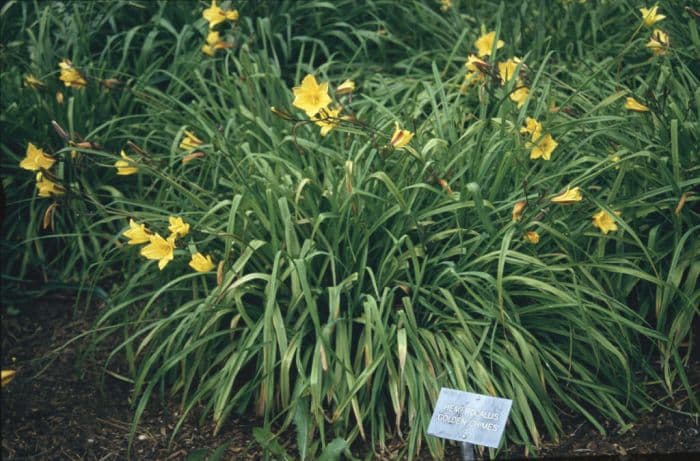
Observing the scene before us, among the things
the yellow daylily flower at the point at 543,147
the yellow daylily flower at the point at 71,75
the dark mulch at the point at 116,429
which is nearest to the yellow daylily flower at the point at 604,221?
the yellow daylily flower at the point at 543,147

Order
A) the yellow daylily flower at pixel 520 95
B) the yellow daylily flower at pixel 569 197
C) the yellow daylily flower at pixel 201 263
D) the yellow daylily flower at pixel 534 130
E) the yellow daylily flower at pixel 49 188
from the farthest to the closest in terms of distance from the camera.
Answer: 1. the yellow daylily flower at pixel 520 95
2. the yellow daylily flower at pixel 534 130
3. the yellow daylily flower at pixel 49 188
4. the yellow daylily flower at pixel 201 263
5. the yellow daylily flower at pixel 569 197

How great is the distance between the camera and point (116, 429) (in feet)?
9.59

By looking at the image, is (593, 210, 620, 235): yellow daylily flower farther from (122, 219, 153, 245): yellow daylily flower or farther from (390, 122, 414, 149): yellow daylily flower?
(122, 219, 153, 245): yellow daylily flower

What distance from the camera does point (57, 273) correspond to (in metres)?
3.62

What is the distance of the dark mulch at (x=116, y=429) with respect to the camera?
110 inches

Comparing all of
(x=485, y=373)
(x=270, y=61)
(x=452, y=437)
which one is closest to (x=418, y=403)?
(x=485, y=373)

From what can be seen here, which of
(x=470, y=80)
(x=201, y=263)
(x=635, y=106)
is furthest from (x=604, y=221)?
(x=201, y=263)

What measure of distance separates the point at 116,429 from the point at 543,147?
5.50 ft

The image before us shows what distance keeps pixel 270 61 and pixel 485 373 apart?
198cm

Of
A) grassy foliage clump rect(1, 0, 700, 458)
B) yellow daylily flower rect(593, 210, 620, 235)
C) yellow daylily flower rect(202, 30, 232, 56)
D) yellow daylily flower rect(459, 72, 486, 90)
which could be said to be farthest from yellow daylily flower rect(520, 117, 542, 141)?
yellow daylily flower rect(202, 30, 232, 56)

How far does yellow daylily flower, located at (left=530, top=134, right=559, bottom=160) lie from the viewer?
3.04 m

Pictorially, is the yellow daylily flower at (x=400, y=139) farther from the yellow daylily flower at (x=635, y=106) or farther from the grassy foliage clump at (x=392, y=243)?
the yellow daylily flower at (x=635, y=106)

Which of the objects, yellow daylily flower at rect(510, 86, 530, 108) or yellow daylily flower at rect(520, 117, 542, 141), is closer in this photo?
yellow daylily flower at rect(520, 117, 542, 141)

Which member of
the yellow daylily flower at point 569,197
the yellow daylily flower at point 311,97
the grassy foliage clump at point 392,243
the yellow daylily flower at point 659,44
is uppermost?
the yellow daylily flower at point 659,44
